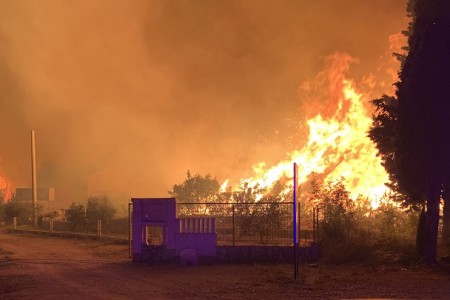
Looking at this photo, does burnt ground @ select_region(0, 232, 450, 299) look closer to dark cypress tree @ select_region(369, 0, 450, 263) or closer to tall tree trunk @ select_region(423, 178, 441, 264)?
tall tree trunk @ select_region(423, 178, 441, 264)

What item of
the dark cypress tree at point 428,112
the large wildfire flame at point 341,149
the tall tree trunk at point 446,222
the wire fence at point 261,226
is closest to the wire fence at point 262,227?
the wire fence at point 261,226

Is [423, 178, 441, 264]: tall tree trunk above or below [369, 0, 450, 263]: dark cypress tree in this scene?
below

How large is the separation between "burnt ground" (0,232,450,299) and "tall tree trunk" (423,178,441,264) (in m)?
0.66

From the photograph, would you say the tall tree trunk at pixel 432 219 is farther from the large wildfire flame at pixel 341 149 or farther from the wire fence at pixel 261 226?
the large wildfire flame at pixel 341 149

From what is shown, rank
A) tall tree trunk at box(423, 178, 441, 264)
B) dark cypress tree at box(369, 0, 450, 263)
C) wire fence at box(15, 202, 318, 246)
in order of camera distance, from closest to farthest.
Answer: dark cypress tree at box(369, 0, 450, 263), tall tree trunk at box(423, 178, 441, 264), wire fence at box(15, 202, 318, 246)

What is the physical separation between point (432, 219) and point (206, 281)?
7.43 metres

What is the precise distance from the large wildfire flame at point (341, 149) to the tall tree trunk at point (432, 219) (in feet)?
39.9

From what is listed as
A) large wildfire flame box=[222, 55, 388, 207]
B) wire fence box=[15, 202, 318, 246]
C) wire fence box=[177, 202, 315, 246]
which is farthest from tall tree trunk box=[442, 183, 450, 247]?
large wildfire flame box=[222, 55, 388, 207]

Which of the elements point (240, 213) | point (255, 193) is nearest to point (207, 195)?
point (255, 193)

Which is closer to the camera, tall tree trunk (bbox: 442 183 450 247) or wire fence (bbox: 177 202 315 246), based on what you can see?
tall tree trunk (bbox: 442 183 450 247)

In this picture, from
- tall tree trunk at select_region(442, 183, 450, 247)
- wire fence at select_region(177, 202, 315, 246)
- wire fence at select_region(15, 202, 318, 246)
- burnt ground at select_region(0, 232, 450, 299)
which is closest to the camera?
burnt ground at select_region(0, 232, 450, 299)

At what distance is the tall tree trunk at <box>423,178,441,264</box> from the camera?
14352 millimetres

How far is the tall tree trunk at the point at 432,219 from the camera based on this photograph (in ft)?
47.1

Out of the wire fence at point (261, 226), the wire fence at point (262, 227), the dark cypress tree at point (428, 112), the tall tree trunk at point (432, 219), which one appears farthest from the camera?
the wire fence at point (262, 227)
